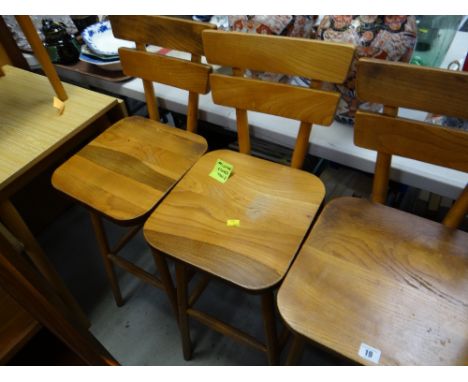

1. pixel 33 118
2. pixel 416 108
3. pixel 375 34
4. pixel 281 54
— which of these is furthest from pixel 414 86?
pixel 33 118

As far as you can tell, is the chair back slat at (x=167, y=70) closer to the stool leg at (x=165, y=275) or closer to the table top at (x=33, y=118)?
the table top at (x=33, y=118)

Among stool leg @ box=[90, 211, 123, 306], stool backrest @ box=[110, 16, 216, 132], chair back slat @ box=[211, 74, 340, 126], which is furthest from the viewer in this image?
stool leg @ box=[90, 211, 123, 306]

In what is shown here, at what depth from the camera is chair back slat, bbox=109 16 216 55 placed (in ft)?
2.96

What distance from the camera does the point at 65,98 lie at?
1.10 metres

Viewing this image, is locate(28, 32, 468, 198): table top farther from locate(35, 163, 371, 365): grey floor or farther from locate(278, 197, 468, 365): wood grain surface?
locate(35, 163, 371, 365): grey floor

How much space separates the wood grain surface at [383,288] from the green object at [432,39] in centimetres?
54

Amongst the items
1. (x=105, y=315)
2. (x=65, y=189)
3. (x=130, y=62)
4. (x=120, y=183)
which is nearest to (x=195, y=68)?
(x=130, y=62)

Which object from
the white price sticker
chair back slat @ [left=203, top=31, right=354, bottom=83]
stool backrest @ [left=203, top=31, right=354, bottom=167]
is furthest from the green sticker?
the white price sticker

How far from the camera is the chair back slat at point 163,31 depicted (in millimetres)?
901

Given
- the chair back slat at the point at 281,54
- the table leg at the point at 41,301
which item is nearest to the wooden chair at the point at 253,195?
the chair back slat at the point at 281,54

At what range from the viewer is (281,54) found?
0.79 meters

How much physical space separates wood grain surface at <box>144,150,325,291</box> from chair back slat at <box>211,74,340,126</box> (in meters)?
→ 0.15

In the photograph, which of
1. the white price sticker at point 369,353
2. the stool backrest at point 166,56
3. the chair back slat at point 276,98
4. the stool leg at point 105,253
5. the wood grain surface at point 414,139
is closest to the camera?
the white price sticker at point 369,353

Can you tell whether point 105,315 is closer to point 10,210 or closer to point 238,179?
point 10,210
